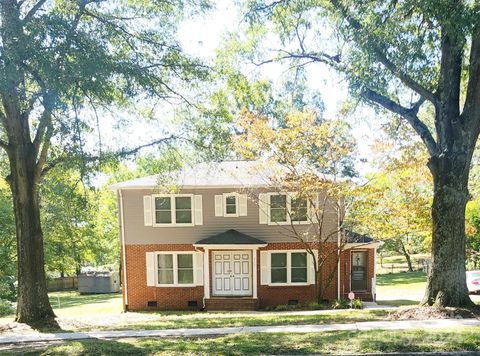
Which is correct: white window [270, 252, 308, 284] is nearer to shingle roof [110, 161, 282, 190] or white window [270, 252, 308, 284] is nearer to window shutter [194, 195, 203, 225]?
shingle roof [110, 161, 282, 190]

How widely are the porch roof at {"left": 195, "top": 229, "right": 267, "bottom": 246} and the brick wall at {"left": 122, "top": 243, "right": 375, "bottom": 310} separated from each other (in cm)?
85

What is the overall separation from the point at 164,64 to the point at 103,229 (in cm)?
3183

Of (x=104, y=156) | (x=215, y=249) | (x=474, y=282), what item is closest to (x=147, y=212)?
(x=215, y=249)

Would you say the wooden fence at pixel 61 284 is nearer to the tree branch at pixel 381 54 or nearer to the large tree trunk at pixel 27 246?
the large tree trunk at pixel 27 246

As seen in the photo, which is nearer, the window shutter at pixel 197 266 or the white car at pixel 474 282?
the window shutter at pixel 197 266

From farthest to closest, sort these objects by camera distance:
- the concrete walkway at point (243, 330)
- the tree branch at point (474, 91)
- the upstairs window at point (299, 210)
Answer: the upstairs window at point (299, 210) → the tree branch at point (474, 91) → the concrete walkway at point (243, 330)

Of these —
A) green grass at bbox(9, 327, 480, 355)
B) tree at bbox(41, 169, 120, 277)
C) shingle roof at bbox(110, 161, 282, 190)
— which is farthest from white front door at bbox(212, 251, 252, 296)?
green grass at bbox(9, 327, 480, 355)

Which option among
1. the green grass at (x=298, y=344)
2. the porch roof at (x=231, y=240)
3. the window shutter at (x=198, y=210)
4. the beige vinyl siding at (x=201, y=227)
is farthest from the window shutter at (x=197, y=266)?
the green grass at (x=298, y=344)

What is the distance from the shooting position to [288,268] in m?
19.2

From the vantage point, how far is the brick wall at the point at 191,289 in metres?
19.1

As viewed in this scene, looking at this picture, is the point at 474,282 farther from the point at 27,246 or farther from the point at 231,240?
the point at 27,246

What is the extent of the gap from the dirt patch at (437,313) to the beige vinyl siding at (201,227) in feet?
31.3

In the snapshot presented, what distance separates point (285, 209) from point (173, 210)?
16.2 feet

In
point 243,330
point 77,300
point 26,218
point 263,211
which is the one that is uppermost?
point 26,218
